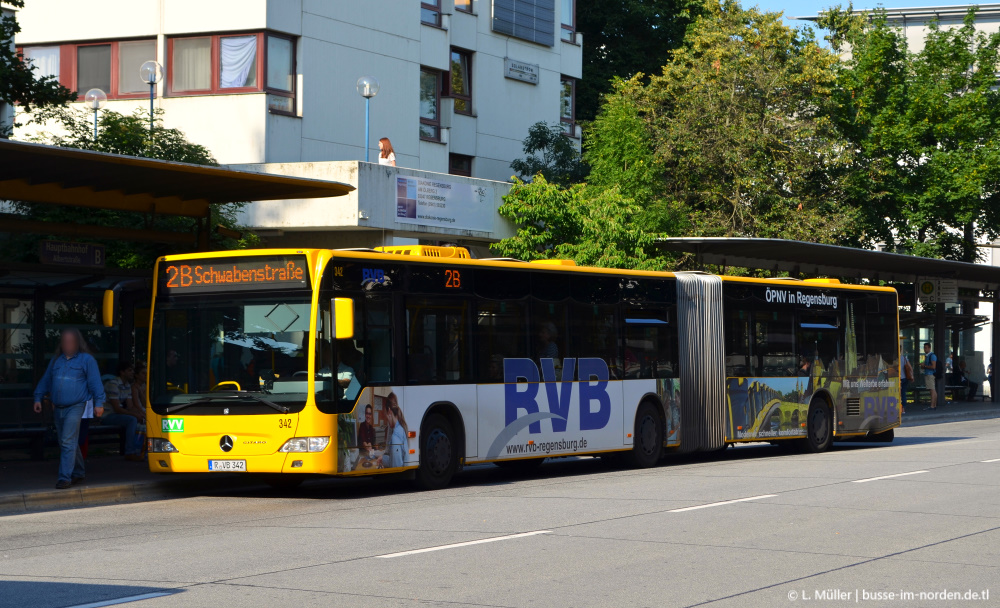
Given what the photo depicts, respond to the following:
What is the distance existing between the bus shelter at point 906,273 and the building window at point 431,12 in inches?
395

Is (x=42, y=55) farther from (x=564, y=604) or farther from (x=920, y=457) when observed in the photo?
(x=564, y=604)

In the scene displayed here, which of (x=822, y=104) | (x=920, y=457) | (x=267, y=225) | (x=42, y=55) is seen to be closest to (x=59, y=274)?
(x=267, y=225)

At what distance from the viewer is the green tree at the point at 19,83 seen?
66.2 feet

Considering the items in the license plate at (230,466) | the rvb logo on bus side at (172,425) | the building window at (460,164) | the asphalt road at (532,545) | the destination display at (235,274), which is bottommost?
the asphalt road at (532,545)

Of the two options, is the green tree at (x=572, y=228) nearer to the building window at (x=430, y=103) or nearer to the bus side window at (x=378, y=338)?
the building window at (x=430, y=103)

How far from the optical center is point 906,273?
34.7 metres

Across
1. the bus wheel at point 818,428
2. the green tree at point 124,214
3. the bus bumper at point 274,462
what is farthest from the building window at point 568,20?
the bus bumper at point 274,462

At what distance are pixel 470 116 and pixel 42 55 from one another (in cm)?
1190

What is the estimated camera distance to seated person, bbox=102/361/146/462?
17500mm

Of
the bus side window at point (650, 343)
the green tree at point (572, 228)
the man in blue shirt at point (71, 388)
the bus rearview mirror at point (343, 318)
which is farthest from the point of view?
the green tree at point (572, 228)

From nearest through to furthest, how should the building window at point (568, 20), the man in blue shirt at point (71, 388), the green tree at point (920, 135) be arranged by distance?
the man in blue shirt at point (71, 388)
the green tree at point (920, 135)
the building window at point (568, 20)

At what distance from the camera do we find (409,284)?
14.4 m

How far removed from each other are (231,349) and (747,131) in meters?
26.3

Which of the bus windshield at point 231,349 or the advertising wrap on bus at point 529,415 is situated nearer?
the bus windshield at point 231,349
